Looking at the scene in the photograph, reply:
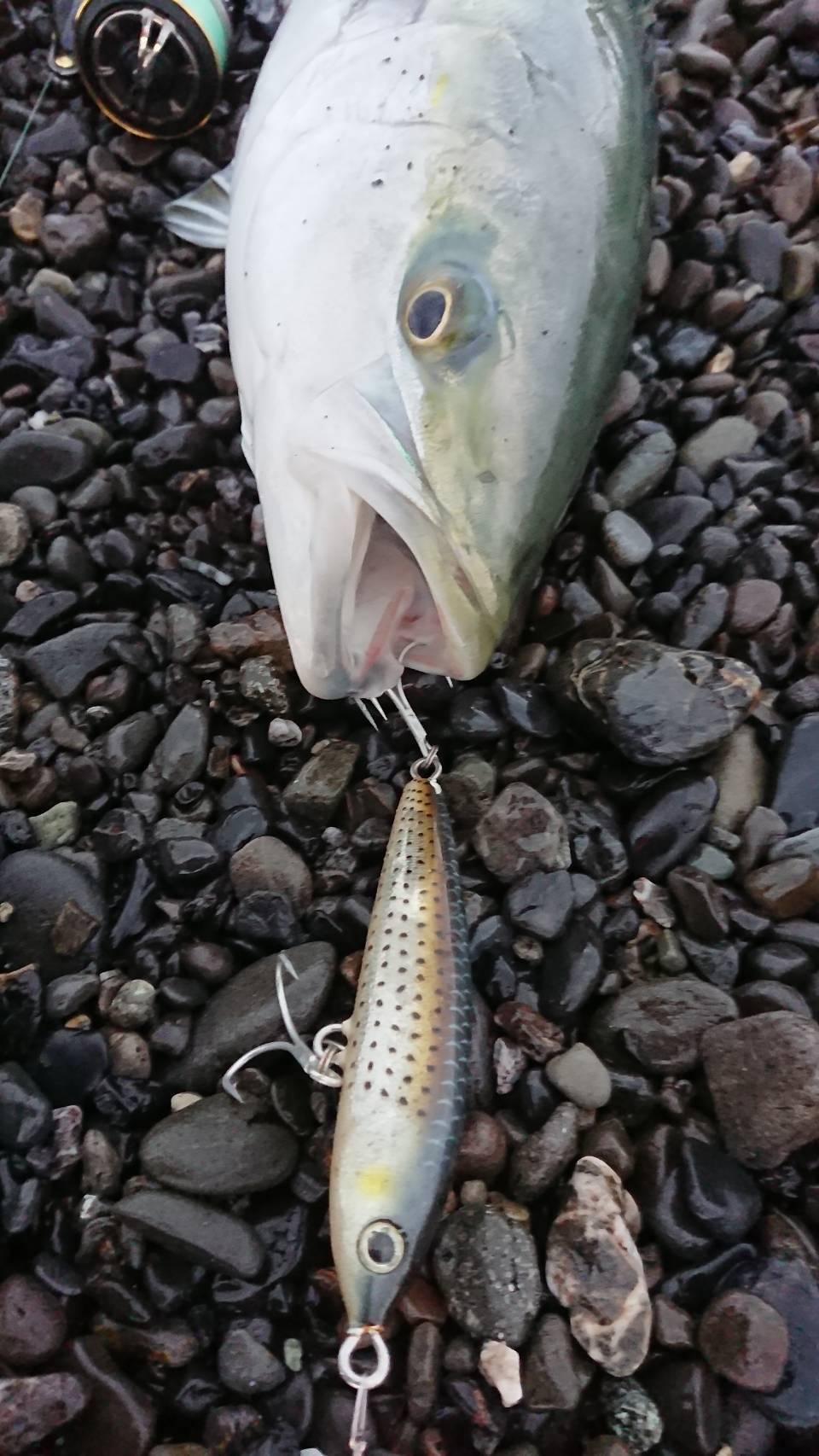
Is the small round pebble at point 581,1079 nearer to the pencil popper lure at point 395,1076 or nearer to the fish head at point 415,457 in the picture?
the pencil popper lure at point 395,1076

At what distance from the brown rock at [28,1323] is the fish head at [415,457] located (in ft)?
3.95

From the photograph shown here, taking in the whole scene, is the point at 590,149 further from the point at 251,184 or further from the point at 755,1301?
the point at 755,1301

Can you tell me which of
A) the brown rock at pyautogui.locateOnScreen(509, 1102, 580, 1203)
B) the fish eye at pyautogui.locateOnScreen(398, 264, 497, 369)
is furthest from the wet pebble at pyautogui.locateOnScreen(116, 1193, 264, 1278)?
the fish eye at pyautogui.locateOnScreen(398, 264, 497, 369)

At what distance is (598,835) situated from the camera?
6.83ft

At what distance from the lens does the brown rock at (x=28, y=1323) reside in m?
1.57

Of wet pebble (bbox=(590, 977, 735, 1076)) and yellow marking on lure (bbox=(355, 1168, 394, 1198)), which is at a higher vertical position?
yellow marking on lure (bbox=(355, 1168, 394, 1198))

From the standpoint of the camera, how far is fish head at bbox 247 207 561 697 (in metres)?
1.54

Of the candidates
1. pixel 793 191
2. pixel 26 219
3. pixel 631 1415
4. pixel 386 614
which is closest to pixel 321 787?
pixel 386 614

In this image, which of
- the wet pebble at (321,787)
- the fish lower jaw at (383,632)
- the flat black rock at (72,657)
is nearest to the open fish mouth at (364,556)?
the fish lower jaw at (383,632)

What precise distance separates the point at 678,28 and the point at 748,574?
2365 millimetres

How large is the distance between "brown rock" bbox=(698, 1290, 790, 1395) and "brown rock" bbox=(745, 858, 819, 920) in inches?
30.2

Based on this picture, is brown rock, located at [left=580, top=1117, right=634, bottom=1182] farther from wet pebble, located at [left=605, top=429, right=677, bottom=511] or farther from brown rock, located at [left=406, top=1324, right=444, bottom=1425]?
wet pebble, located at [left=605, top=429, right=677, bottom=511]

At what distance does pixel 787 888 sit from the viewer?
6.61ft

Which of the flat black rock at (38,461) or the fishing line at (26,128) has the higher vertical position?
the fishing line at (26,128)
